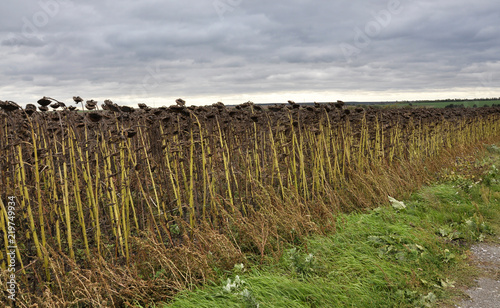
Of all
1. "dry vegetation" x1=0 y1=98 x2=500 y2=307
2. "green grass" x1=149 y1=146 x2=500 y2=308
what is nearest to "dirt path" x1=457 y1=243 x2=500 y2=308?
"green grass" x1=149 y1=146 x2=500 y2=308

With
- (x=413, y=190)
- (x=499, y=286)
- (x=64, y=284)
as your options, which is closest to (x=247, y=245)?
(x=64, y=284)

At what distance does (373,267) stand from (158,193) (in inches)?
148

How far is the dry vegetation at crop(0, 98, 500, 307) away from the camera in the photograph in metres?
3.68

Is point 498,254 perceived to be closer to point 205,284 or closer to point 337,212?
point 337,212

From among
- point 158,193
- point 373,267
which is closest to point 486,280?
point 373,267

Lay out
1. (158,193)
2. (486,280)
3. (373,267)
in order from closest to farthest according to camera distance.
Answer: (373,267) < (486,280) < (158,193)

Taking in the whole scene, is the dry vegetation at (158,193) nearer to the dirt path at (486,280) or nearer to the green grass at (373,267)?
the green grass at (373,267)

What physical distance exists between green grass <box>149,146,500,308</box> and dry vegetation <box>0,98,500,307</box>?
0.30 meters

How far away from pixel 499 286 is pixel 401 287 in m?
1.22

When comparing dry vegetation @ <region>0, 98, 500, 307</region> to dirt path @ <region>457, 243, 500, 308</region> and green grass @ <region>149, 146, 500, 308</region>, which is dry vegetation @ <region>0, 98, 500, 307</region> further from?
dirt path @ <region>457, 243, 500, 308</region>

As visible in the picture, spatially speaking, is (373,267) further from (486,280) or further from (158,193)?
(158,193)

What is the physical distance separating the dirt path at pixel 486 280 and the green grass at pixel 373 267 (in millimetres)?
131

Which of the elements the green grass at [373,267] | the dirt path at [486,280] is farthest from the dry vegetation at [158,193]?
the dirt path at [486,280]

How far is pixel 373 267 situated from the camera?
401 centimetres
